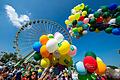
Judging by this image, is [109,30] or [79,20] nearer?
[109,30]

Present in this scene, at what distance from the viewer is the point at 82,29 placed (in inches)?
570

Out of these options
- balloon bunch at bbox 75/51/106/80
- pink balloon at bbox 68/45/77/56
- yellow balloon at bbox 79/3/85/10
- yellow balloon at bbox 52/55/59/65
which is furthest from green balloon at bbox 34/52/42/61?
yellow balloon at bbox 79/3/85/10

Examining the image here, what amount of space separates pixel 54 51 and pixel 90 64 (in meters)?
1.86

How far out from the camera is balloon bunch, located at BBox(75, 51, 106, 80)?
8320 mm

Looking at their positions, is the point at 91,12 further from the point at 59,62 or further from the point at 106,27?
the point at 59,62

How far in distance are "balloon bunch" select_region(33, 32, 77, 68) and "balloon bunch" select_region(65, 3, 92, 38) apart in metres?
4.22

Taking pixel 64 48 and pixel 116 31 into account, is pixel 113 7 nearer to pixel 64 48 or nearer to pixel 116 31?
pixel 116 31

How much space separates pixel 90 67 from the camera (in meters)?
8.31

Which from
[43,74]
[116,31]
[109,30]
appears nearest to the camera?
[43,74]

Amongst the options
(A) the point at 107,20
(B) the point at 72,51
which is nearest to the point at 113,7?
(A) the point at 107,20

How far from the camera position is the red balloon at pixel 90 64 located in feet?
27.3

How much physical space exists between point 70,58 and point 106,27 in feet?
13.1

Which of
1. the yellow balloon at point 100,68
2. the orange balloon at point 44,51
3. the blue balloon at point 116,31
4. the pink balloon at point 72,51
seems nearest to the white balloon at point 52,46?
the orange balloon at point 44,51

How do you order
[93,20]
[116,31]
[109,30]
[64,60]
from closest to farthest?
[64,60] < [116,31] < [109,30] < [93,20]
